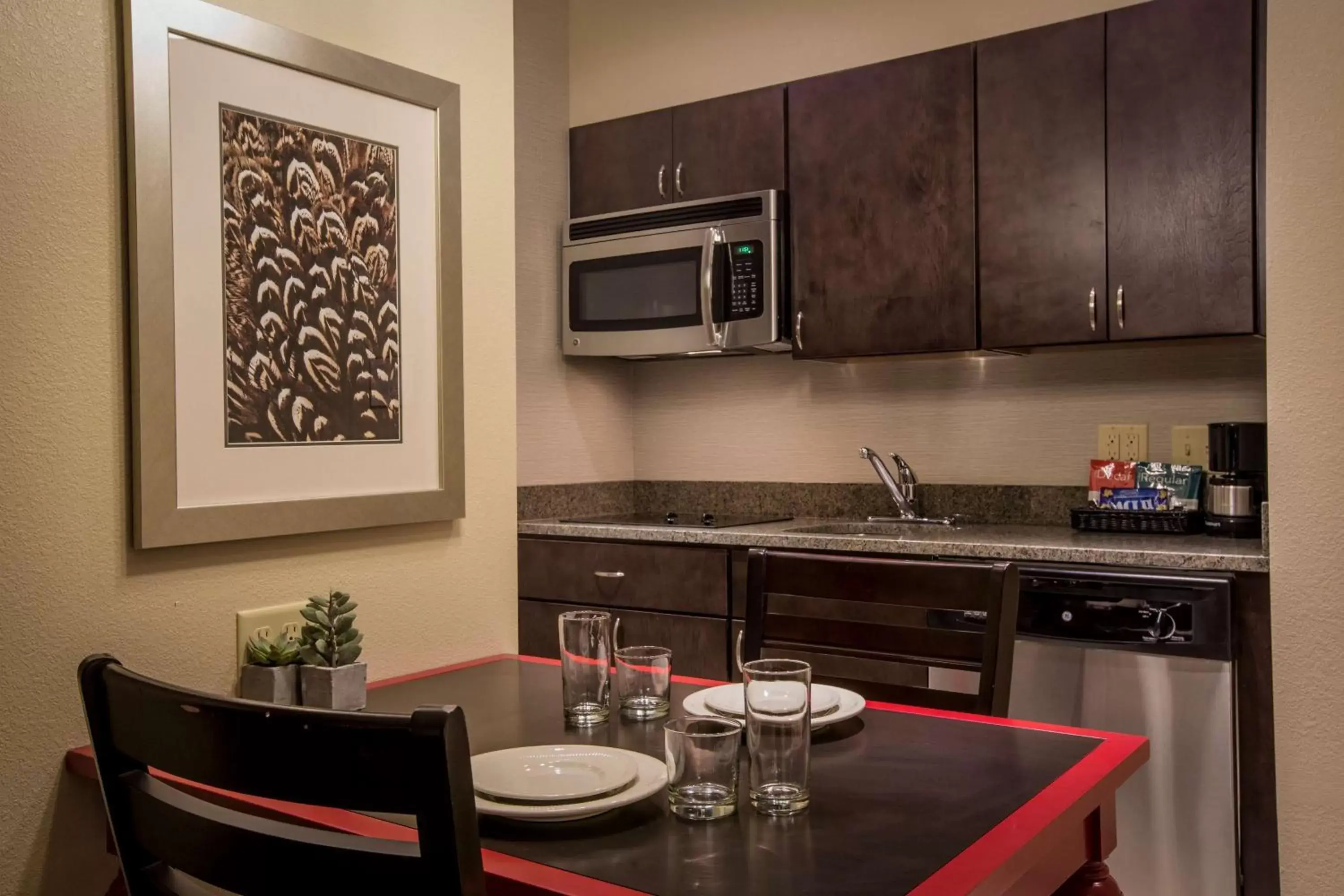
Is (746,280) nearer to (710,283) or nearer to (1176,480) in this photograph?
(710,283)

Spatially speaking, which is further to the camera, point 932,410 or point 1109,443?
point 932,410

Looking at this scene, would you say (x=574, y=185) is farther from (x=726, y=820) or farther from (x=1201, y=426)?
(x=726, y=820)

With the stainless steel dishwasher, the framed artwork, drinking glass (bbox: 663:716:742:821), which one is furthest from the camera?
the stainless steel dishwasher

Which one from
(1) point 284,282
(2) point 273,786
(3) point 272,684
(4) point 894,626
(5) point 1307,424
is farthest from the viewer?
(5) point 1307,424

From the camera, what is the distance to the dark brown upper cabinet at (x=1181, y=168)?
249 centimetres

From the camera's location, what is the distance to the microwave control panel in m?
3.18

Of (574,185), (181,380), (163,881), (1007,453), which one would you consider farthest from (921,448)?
(163,881)

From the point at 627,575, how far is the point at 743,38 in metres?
1.73

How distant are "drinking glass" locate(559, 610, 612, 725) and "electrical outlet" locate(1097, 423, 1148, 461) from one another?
6.35 feet

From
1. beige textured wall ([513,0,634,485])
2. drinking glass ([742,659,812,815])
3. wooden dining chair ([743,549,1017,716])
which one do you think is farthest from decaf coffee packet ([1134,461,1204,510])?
drinking glass ([742,659,812,815])

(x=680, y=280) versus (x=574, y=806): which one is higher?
(x=680, y=280)

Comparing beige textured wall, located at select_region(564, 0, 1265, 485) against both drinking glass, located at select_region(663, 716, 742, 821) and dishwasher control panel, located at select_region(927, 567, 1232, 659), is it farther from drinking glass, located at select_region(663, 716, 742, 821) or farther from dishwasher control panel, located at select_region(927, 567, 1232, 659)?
drinking glass, located at select_region(663, 716, 742, 821)

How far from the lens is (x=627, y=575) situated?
3035 millimetres

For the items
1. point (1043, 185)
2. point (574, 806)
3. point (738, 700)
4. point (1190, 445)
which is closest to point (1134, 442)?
point (1190, 445)
